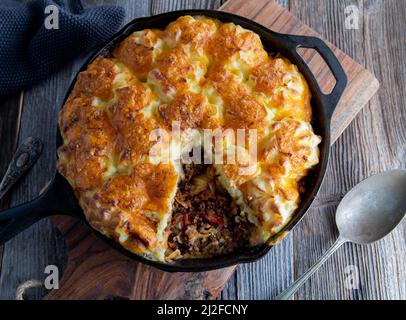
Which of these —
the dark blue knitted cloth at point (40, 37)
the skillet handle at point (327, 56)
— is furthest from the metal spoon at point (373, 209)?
the dark blue knitted cloth at point (40, 37)

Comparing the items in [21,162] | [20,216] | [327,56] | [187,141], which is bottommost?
[21,162]

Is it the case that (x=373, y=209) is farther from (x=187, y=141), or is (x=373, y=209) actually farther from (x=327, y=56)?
(x=187, y=141)

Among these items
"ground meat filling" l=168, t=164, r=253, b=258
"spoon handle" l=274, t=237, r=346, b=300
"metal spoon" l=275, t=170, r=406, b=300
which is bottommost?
"spoon handle" l=274, t=237, r=346, b=300

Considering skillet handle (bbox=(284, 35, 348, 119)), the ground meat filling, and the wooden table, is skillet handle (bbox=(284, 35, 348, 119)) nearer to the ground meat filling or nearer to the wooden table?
the wooden table

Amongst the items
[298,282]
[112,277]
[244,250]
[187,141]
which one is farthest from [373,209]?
[112,277]

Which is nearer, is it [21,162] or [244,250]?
[244,250]

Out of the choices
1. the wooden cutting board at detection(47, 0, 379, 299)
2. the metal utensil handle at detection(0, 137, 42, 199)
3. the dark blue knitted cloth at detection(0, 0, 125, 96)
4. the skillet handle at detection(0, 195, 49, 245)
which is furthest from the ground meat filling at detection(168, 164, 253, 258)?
the dark blue knitted cloth at detection(0, 0, 125, 96)

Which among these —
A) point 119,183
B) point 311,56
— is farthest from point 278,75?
point 119,183

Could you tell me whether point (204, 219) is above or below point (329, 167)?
above
